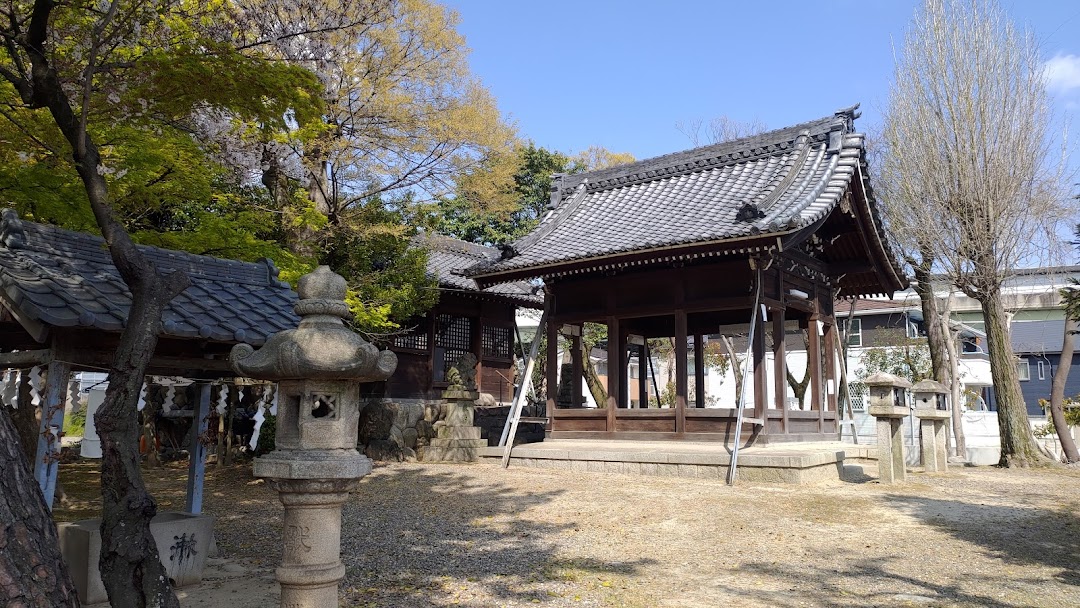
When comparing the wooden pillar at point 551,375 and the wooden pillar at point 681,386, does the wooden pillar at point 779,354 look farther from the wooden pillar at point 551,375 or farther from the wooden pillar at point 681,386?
the wooden pillar at point 551,375

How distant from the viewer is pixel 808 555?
274 inches

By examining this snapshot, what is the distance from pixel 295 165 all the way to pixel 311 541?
12.1 metres

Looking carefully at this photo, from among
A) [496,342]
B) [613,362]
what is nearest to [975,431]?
[496,342]

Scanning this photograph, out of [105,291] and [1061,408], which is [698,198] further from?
[105,291]

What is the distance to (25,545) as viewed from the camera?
89.0 inches

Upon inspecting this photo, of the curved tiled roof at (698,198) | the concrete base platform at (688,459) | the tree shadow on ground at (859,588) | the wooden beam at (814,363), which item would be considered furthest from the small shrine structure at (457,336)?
the tree shadow on ground at (859,588)

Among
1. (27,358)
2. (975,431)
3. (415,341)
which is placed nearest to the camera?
(27,358)

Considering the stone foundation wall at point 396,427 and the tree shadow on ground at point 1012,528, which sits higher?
the stone foundation wall at point 396,427

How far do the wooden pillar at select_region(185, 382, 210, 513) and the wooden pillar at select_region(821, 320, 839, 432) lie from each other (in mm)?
11796

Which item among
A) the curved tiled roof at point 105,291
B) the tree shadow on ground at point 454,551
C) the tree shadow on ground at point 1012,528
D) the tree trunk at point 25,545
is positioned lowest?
the tree shadow on ground at point 454,551

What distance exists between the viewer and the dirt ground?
5699 mm

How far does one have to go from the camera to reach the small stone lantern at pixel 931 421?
1344 centimetres

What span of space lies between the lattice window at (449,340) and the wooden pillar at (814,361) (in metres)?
8.96

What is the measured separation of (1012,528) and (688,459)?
4.63 meters
